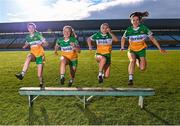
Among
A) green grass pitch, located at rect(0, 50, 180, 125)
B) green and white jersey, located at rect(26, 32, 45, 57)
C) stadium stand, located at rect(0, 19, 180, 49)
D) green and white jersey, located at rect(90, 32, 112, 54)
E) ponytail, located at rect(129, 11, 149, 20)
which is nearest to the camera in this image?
ponytail, located at rect(129, 11, 149, 20)

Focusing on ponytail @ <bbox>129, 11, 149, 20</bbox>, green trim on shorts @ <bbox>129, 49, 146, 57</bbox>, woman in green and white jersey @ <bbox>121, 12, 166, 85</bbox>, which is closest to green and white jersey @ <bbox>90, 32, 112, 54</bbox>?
woman in green and white jersey @ <bbox>121, 12, 166, 85</bbox>

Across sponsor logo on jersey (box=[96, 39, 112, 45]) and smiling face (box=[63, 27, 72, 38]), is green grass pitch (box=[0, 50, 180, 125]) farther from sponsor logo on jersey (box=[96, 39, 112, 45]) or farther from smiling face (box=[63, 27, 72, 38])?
smiling face (box=[63, 27, 72, 38])

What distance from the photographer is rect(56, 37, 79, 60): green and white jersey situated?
9.02 metres

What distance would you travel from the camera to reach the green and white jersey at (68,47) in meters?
9.02

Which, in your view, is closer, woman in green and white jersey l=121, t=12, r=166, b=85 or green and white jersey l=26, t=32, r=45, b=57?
woman in green and white jersey l=121, t=12, r=166, b=85

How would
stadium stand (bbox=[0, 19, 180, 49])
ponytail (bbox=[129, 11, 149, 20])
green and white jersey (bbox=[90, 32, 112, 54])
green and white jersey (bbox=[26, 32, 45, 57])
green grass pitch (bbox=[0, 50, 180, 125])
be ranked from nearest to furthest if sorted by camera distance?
ponytail (bbox=[129, 11, 149, 20]) → green and white jersey (bbox=[90, 32, 112, 54]) → green and white jersey (bbox=[26, 32, 45, 57]) → green grass pitch (bbox=[0, 50, 180, 125]) → stadium stand (bbox=[0, 19, 180, 49])

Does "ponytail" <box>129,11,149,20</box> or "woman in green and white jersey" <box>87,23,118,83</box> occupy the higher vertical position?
"ponytail" <box>129,11,149,20</box>

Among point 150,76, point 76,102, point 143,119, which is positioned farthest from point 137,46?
point 150,76

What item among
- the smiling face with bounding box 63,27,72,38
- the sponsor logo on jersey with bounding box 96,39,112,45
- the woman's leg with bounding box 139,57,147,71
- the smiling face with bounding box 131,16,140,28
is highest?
the smiling face with bounding box 131,16,140,28

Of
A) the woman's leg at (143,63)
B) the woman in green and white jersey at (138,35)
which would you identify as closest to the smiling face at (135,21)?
the woman in green and white jersey at (138,35)

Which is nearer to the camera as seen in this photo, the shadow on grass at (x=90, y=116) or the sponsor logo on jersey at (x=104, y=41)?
the sponsor logo on jersey at (x=104, y=41)

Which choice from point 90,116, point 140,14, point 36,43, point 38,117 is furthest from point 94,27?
point 140,14

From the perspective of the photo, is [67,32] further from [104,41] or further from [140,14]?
[140,14]

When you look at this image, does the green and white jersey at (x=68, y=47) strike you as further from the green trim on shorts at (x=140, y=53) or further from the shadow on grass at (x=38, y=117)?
the shadow on grass at (x=38, y=117)
